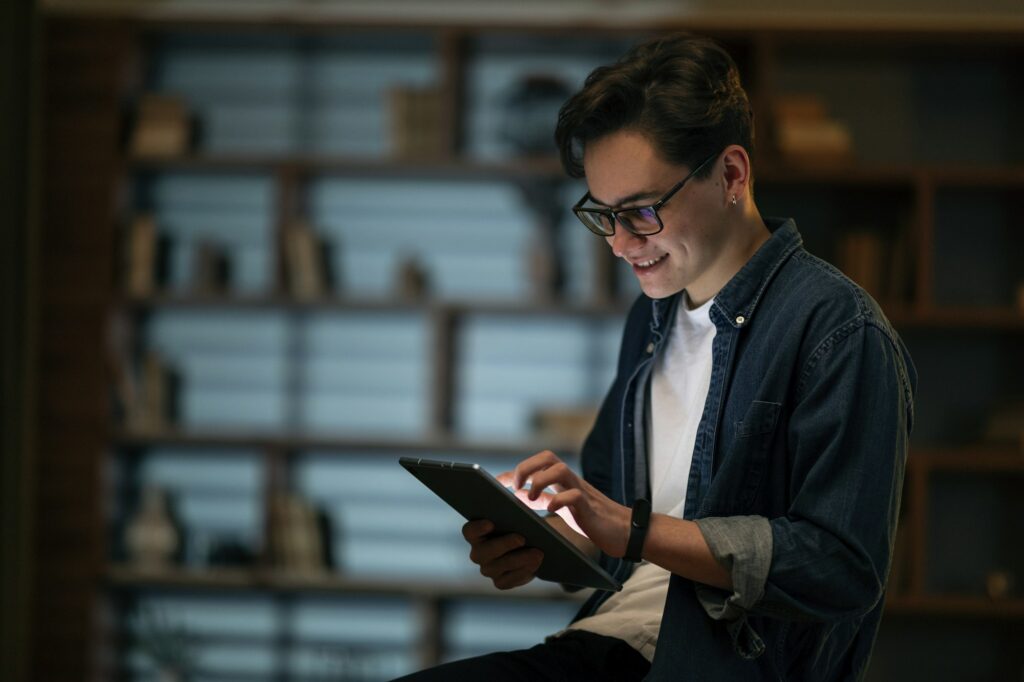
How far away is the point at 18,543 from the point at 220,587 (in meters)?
1.66

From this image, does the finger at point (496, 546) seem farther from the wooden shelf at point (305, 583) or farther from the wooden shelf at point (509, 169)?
the wooden shelf at point (509, 169)

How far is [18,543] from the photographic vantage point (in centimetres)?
256

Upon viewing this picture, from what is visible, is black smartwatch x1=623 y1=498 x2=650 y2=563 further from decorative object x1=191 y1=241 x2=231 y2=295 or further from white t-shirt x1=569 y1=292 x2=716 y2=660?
decorative object x1=191 y1=241 x2=231 y2=295

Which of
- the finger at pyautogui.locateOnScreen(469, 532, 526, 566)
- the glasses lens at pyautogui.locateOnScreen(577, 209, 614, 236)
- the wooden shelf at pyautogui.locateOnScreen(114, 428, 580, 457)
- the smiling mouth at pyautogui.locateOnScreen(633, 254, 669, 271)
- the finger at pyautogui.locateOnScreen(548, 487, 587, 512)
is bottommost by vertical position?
the wooden shelf at pyautogui.locateOnScreen(114, 428, 580, 457)

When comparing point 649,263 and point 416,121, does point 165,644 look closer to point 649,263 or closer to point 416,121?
point 416,121

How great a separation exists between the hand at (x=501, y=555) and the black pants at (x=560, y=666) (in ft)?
0.32

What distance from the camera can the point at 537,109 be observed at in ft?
14.1

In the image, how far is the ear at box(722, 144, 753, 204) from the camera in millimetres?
1513

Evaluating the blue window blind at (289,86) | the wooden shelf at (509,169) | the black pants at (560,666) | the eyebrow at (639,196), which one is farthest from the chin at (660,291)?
the blue window blind at (289,86)

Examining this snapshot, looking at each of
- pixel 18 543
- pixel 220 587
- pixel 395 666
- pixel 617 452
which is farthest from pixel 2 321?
pixel 395 666

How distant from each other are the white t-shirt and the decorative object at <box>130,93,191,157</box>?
3.05m

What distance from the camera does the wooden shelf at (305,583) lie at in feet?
13.6

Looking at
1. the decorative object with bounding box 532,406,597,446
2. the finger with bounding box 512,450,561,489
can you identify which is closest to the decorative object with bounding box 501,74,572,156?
the decorative object with bounding box 532,406,597,446

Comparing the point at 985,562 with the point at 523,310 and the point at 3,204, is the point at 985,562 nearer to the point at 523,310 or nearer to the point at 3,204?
the point at 523,310
